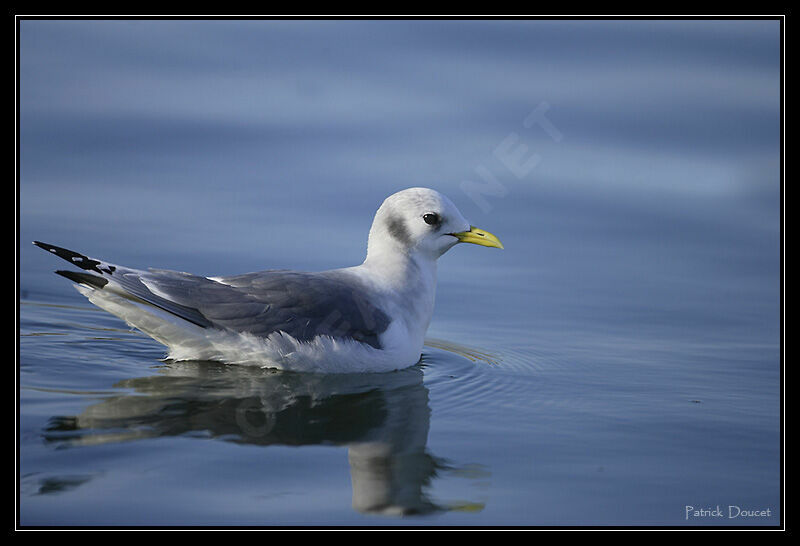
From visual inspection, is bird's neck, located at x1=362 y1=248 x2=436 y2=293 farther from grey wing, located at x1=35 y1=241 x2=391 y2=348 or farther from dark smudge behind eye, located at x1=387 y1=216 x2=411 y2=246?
grey wing, located at x1=35 y1=241 x2=391 y2=348

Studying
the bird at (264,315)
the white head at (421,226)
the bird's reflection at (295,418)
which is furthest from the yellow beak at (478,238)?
the bird's reflection at (295,418)

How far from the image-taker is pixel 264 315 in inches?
235

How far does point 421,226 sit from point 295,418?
1.85m

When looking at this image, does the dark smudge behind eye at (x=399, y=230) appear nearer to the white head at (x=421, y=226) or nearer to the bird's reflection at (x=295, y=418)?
the white head at (x=421, y=226)

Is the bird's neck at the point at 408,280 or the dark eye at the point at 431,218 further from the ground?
the dark eye at the point at 431,218

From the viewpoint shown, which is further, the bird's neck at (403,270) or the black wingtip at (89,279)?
the bird's neck at (403,270)

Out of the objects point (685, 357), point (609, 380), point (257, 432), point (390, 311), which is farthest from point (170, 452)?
point (685, 357)

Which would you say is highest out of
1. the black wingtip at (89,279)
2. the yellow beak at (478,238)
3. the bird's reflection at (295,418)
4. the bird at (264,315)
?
the yellow beak at (478,238)

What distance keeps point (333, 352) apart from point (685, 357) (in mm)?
2328

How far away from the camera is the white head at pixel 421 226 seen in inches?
256

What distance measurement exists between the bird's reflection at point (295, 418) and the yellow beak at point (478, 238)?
3.54 feet

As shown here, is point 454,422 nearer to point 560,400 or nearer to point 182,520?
point 560,400

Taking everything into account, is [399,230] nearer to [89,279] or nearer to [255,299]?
[255,299]

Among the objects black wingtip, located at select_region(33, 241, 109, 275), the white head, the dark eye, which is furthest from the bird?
the dark eye
